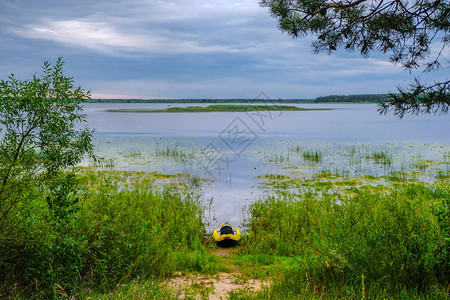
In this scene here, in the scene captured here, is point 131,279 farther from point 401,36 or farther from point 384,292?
point 401,36

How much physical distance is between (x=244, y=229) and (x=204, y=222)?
1144mm

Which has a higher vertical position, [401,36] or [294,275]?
[401,36]

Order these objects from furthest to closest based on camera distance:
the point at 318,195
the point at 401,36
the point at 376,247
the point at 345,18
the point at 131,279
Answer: the point at 318,195, the point at 401,36, the point at 345,18, the point at 131,279, the point at 376,247

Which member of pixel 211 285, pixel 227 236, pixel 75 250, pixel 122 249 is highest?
pixel 75 250

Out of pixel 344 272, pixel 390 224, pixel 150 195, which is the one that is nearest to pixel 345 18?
pixel 390 224

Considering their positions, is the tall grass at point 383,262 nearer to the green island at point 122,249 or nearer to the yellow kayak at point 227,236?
the green island at point 122,249

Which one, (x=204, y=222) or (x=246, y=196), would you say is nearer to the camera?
→ (x=204, y=222)

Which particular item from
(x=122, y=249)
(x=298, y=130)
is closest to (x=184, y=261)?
(x=122, y=249)

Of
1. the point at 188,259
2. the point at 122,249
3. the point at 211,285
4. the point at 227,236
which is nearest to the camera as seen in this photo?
the point at 122,249

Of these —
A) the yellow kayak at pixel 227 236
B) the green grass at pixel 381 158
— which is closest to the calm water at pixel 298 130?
the green grass at pixel 381 158

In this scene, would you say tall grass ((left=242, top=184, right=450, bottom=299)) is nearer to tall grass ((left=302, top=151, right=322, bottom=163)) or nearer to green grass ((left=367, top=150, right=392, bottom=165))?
tall grass ((left=302, top=151, right=322, bottom=163))

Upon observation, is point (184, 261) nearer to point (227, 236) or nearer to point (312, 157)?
point (227, 236)

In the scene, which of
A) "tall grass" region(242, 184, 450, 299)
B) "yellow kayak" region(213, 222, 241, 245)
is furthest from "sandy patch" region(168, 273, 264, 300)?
"yellow kayak" region(213, 222, 241, 245)

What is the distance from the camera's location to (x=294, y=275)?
5523 millimetres
